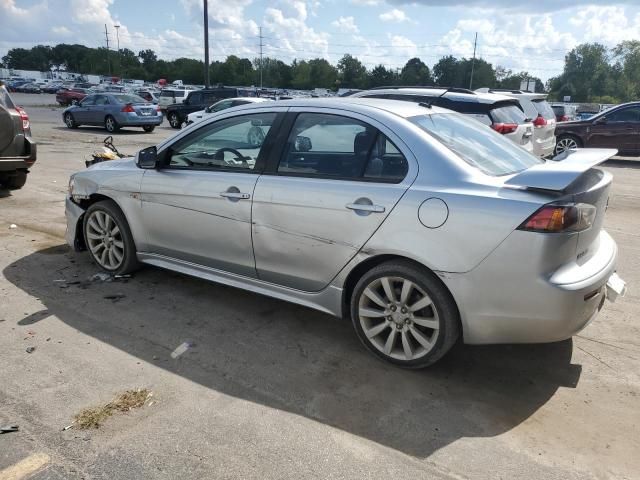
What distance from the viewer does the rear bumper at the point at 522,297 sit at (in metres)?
2.94

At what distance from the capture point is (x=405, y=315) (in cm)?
338

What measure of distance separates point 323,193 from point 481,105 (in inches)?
211

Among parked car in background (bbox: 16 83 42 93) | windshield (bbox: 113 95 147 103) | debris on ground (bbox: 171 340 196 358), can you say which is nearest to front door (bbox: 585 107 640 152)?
debris on ground (bbox: 171 340 196 358)

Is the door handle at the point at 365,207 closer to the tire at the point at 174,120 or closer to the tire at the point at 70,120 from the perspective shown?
the tire at the point at 70,120

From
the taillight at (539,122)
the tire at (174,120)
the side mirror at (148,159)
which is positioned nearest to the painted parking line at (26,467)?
the side mirror at (148,159)

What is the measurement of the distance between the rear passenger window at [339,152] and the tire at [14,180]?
20.9 feet

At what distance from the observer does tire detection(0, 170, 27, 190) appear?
8424mm

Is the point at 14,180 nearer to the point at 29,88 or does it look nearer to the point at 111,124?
the point at 111,124

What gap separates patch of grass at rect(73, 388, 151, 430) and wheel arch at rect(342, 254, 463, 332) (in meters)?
1.37

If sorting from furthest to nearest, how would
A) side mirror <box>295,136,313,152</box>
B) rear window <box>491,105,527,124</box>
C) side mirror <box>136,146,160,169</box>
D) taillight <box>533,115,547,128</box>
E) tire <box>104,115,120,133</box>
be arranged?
tire <box>104,115,120,133</box> < taillight <box>533,115,547,128</box> < rear window <box>491,105,527,124</box> < side mirror <box>136,146,160,169</box> < side mirror <box>295,136,313,152</box>

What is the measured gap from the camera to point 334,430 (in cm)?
286

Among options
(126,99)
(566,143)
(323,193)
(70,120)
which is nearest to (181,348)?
(323,193)

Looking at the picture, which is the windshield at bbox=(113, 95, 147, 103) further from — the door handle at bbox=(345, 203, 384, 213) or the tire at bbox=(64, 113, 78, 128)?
the door handle at bbox=(345, 203, 384, 213)

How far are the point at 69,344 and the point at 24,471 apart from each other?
1319 millimetres
